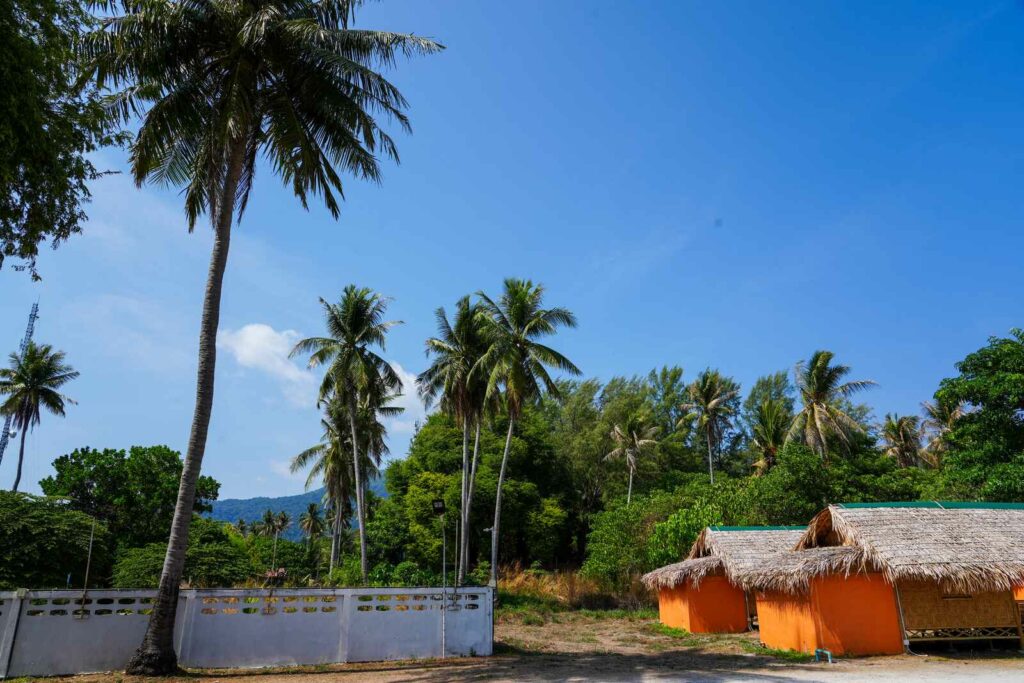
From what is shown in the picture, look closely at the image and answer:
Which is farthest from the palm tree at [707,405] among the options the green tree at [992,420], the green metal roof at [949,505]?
the green metal roof at [949,505]

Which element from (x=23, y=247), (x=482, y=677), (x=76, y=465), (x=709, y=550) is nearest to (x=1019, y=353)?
(x=709, y=550)

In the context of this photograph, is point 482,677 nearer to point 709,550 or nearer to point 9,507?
point 709,550

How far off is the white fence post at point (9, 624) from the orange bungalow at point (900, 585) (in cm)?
1485

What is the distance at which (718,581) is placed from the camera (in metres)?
19.7

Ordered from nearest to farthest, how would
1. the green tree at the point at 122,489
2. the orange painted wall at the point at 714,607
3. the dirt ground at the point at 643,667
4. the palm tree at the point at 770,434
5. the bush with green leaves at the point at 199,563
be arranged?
the dirt ground at the point at 643,667
the orange painted wall at the point at 714,607
the bush with green leaves at the point at 199,563
the green tree at the point at 122,489
the palm tree at the point at 770,434

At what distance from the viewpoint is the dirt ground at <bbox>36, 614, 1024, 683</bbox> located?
34.2ft

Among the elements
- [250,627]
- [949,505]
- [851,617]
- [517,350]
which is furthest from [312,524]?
[949,505]

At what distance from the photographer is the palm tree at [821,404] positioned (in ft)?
103

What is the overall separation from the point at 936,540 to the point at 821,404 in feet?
62.5

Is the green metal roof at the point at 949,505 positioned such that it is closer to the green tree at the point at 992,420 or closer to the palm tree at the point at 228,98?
the green tree at the point at 992,420

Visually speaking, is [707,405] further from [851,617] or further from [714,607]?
[851,617]

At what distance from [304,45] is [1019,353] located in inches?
861

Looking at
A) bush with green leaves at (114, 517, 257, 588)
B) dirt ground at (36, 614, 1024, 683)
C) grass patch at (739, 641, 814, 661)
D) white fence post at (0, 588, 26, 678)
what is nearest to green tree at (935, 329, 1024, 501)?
dirt ground at (36, 614, 1024, 683)

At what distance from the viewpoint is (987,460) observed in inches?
796
